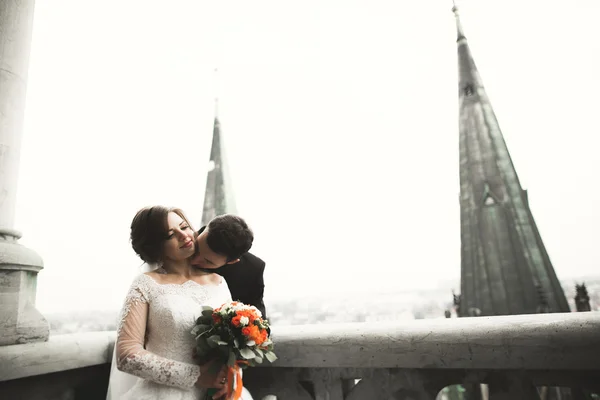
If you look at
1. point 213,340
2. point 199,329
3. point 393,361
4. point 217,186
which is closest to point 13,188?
point 199,329

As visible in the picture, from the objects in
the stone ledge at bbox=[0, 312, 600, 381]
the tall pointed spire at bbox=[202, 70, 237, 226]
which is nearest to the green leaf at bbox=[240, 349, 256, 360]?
the stone ledge at bbox=[0, 312, 600, 381]

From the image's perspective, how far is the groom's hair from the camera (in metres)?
2.01

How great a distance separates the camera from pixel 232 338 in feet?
5.60

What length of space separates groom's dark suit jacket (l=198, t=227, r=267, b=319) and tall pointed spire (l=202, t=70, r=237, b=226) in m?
15.2

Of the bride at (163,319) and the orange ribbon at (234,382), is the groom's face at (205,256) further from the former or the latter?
the orange ribbon at (234,382)

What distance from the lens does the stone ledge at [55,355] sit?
177 centimetres

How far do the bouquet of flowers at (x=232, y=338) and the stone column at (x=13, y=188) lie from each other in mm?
1045

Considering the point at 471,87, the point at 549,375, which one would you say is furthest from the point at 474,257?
the point at 549,375

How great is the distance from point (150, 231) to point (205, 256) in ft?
1.10

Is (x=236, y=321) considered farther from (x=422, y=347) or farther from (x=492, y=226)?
(x=492, y=226)

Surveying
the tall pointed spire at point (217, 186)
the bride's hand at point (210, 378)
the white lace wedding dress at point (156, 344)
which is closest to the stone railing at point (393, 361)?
the white lace wedding dress at point (156, 344)

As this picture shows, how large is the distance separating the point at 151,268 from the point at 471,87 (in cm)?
1754

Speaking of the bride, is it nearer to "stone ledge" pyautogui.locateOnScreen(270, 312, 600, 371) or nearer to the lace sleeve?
the lace sleeve

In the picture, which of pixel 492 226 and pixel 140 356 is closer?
pixel 140 356
